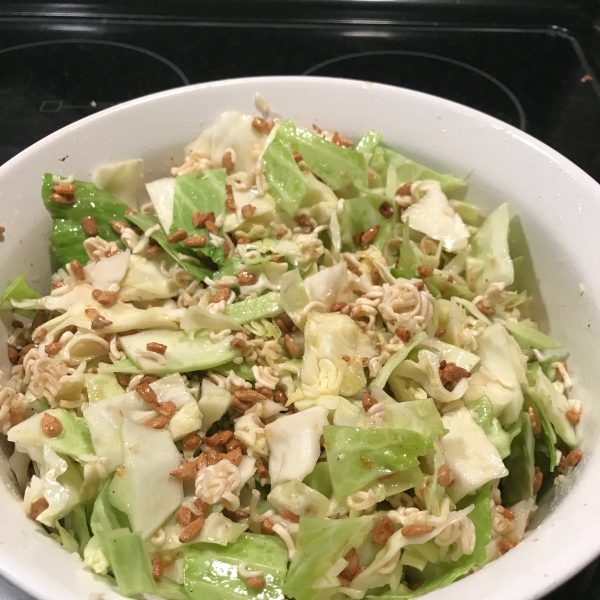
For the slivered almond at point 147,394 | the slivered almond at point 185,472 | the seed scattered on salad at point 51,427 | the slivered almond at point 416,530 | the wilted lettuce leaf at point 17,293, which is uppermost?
the slivered almond at point 416,530

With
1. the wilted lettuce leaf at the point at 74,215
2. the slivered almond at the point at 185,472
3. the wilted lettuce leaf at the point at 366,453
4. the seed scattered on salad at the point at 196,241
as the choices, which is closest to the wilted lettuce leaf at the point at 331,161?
the seed scattered on salad at the point at 196,241

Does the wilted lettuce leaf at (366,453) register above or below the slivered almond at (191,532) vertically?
above

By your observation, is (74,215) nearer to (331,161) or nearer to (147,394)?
(147,394)

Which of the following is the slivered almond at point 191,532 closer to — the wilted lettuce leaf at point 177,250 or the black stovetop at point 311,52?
the wilted lettuce leaf at point 177,250

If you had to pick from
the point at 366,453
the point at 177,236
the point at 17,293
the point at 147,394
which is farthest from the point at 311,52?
the point at 366,453

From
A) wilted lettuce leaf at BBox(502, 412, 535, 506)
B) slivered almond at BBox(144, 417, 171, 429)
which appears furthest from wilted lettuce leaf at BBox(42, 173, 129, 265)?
wilted lettuce leaf at BBox(502, 412, 535, 506)

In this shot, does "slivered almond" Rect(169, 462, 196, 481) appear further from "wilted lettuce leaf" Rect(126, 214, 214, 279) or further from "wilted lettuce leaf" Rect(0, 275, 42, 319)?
"wilted lettuce leaf" Rect(0, 275, 42, 319)

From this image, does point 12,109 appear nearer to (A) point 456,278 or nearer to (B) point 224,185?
(B) point 224,185
